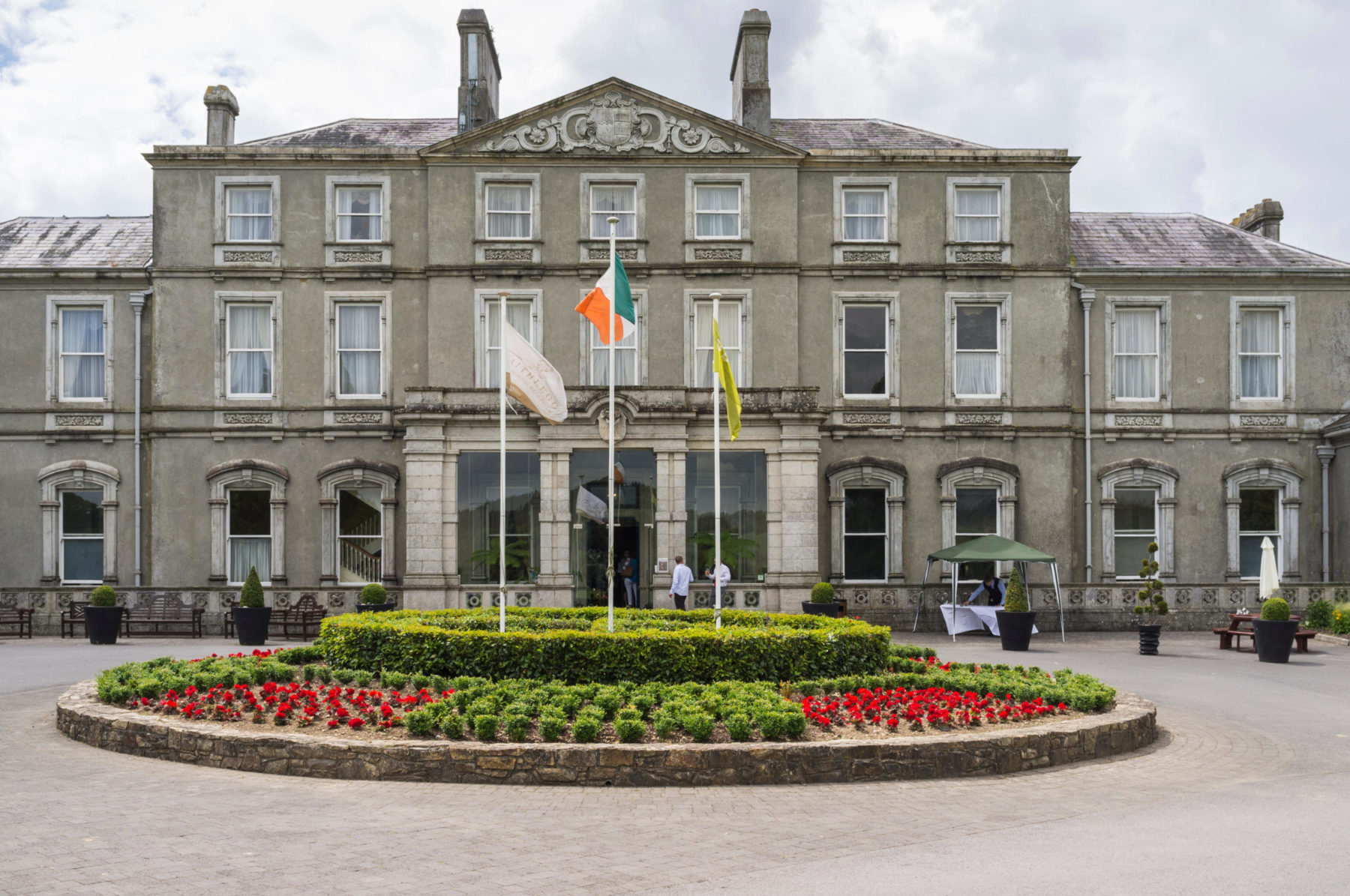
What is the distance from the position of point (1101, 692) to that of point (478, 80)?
80.9 ft

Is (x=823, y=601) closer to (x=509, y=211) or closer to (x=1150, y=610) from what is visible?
(x=1150, y=610)

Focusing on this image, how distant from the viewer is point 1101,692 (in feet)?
44.3

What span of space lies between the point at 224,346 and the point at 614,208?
11.2 m

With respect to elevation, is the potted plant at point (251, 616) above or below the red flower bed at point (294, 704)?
below

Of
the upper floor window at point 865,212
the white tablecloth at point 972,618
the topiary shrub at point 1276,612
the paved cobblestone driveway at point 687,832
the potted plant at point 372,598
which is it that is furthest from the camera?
the upper floor window at point 865,212

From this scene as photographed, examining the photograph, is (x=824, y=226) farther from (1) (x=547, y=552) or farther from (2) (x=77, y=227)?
(2) (x=77, y=227)

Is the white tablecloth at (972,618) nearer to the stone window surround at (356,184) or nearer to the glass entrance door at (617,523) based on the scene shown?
the glass entrance door at (617,523)

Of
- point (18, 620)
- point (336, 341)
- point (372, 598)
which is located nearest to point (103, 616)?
point (18, 620)

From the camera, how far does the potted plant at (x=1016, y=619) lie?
23.5m

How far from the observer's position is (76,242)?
32469 millimetres

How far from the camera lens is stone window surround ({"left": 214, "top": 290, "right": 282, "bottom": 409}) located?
3027 centimetres

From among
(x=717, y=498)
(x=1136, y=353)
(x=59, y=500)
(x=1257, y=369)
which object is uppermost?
(x=1136, y=353)

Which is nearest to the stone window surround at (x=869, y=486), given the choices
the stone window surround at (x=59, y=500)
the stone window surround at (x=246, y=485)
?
the stone window surround at (x=246, y=485)

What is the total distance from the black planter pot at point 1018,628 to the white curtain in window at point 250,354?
65.6 feet
